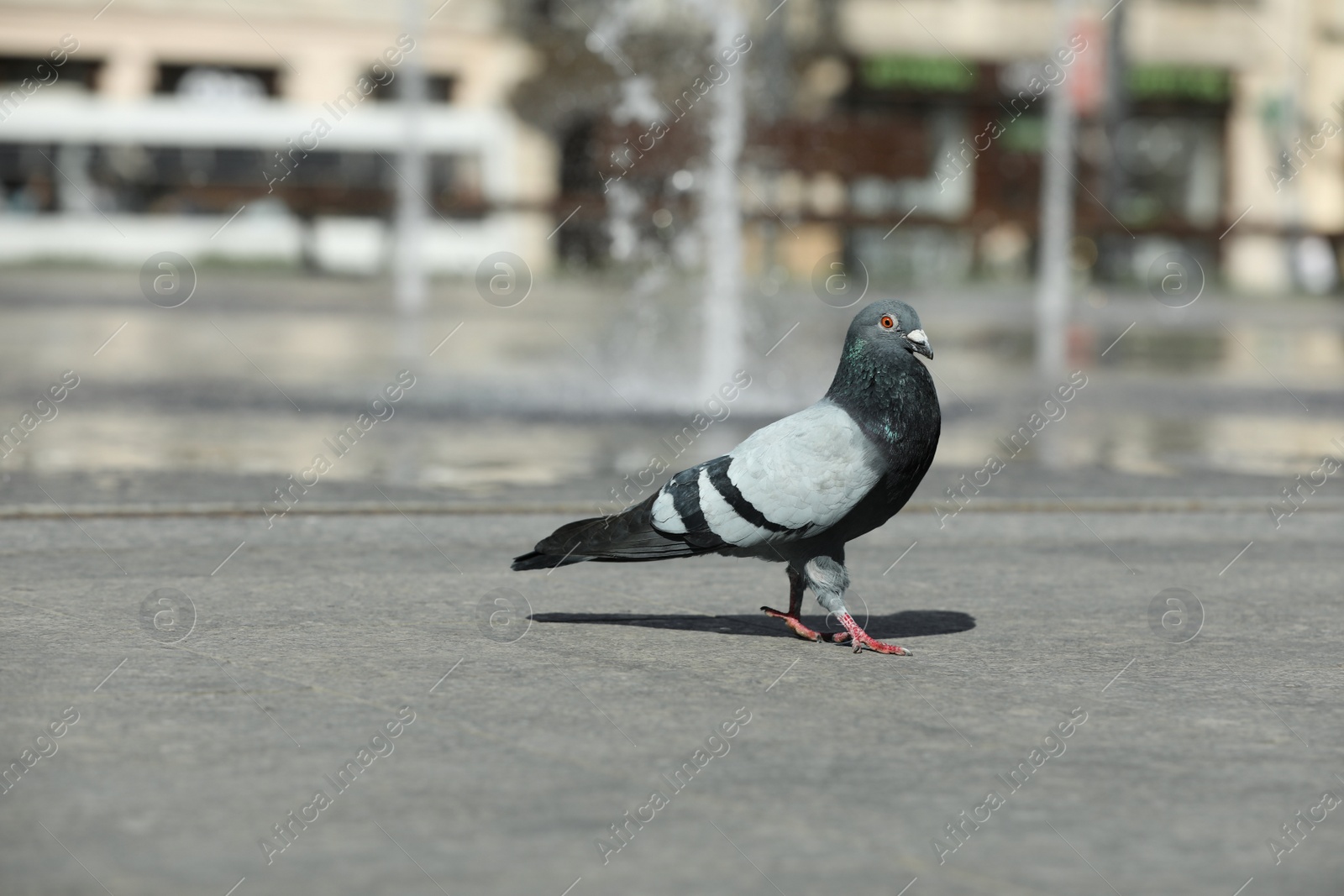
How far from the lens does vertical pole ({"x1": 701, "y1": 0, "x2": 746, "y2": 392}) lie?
17.7m

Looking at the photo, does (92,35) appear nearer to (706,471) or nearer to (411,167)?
(411,167)

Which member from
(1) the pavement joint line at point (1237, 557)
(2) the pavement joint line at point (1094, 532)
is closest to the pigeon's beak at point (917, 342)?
Result: (2) the pavement joint line at point (1094, 532)

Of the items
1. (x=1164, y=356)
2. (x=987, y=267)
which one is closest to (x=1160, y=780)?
(x=1164, y=356)

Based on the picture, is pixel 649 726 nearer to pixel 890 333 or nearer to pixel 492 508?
pixel 890 333

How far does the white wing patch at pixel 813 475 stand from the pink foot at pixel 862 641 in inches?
14.1

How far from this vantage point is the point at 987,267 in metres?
45.6

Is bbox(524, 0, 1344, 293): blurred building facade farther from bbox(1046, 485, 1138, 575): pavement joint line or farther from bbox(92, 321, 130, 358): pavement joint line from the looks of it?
bbox(1046, 485, 1138, 575): pavement joint line

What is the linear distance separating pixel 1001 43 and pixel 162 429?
35954mm

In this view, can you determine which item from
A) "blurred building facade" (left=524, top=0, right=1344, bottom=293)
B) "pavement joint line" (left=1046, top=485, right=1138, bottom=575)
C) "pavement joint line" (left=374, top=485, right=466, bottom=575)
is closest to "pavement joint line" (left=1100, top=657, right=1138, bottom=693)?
"pavement joint line" (left=1046, top=485, right=1138, bottom=575)

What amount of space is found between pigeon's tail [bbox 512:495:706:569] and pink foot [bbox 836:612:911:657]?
1.73 ft

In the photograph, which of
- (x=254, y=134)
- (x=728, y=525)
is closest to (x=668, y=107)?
(x=254, y=134)

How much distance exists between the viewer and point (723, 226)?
724 inches

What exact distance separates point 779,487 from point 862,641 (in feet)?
2.08

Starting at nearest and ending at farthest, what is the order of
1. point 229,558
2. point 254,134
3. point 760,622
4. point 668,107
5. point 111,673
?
point 111,673 < point 760,622 < point 229,558 < point 668,107 < point 254,134
